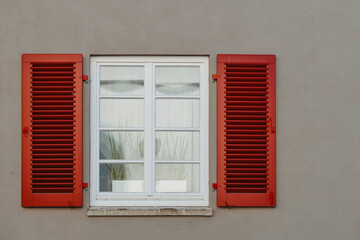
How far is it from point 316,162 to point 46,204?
3.02 meters

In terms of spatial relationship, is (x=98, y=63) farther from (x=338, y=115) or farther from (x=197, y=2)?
(x=338, y=115)

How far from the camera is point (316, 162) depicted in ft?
14.8

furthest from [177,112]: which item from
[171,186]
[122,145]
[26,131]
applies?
[26,131]

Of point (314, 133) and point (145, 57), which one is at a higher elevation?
point (145, 57)

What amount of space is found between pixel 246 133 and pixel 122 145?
141 cm

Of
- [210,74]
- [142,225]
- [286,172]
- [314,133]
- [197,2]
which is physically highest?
A: [197,2]

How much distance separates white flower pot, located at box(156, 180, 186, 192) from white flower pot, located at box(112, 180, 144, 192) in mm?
194

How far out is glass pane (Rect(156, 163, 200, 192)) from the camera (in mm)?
4602

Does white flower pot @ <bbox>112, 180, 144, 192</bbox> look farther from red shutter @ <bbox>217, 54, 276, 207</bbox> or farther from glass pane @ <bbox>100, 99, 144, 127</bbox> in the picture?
red shutter @ <bbox>217, 54, 276, 207</bbox>

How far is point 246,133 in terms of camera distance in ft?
14.8

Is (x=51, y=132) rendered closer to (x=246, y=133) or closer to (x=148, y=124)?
(x=148, y=124)

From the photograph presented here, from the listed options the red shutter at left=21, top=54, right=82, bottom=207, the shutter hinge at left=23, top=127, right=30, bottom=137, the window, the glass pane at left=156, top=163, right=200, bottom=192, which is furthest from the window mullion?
the shutter hinge at left=23, top=127, right=30, bottom=137

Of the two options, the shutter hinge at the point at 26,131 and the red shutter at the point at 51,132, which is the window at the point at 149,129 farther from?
the shutter hinge at the point at 26,131

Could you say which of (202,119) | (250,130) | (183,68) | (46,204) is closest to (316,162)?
(250,130)
